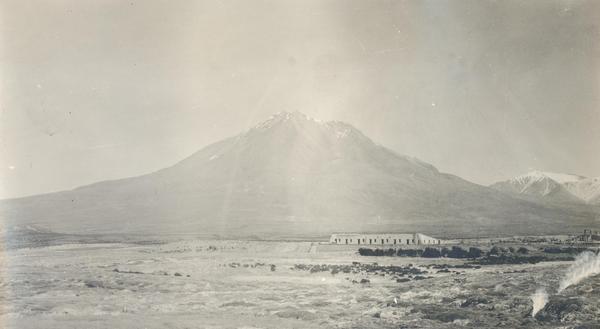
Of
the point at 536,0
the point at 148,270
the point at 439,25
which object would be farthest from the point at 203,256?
the point at 536,0

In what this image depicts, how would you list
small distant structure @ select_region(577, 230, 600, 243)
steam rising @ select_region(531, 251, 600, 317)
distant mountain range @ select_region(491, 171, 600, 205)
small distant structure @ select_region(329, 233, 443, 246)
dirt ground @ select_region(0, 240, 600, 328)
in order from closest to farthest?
dirt ground @ select_region(0, 240, 600, 328), steam rising @ select_region(531, 251, 600, 317), small distant structure @ select_region(329, 233, 443, 246), small distant structure @ select_region(577, 230, 600, 243), distant mountain range @ select_region(491, 171, 600, 205)

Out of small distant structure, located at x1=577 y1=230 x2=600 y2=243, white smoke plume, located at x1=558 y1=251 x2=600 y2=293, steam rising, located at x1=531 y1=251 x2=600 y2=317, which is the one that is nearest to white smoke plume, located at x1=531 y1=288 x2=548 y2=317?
steam rising, located at x1=531 y1=251 x2=600 y2=317

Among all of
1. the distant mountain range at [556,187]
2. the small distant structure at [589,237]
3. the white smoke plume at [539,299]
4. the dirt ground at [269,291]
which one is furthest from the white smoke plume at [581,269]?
the distant mountain range at [556,187]

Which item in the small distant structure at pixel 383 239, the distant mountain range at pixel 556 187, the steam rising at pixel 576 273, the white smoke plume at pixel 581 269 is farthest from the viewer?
the distant mountain range at pixel 556 187

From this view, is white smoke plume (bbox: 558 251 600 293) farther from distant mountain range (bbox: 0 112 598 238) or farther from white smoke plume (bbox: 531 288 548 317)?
distant mountain range (bbox: 0 112 598 238)

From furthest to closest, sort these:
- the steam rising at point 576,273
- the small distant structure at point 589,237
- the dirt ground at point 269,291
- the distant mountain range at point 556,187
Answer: the distant mountain range at point 556,187
the small distant structure at point 589,237
the steam rising at point 576,273
the dirt ground at point 269,291

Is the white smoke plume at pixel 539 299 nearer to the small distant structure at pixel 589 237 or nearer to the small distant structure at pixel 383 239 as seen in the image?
the small distant structure at pixel 383 239
